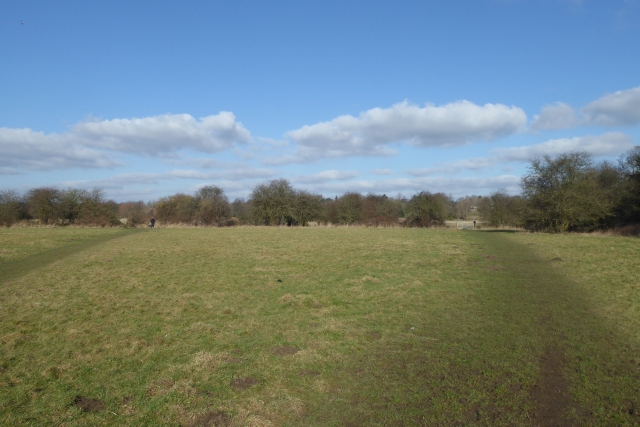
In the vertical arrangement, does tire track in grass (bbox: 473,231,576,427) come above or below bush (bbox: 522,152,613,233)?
below

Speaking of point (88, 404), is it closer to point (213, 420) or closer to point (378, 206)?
point (213, 420)

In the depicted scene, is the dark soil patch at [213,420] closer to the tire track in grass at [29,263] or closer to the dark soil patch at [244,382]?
the dark soil patch at [244,382]

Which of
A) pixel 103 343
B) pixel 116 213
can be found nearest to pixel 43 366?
pixel 103 343

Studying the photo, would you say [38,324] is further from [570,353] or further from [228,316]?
[570,353]

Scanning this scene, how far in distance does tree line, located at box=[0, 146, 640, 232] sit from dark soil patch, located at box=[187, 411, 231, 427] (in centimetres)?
3726

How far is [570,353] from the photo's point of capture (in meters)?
7.02

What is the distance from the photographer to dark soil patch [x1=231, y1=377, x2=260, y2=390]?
5777 mm

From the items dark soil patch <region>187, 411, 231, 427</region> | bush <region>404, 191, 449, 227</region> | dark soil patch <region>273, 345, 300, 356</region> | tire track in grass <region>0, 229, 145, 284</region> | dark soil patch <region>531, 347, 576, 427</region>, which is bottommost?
dark soil patch <region>531, 347, 576, 427</region>


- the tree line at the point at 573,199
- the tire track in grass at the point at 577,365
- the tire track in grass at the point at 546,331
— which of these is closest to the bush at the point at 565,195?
the tree line at the point at 573,199

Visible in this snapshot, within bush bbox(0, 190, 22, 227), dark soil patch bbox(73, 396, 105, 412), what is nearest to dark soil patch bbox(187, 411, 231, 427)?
dark soil patch bbox(73, 396, 105, 412)

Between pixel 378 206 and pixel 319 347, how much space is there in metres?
59.0

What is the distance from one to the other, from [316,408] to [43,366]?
4.65m

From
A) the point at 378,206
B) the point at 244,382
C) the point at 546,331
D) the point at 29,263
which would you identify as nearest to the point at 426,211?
the point at 378,206

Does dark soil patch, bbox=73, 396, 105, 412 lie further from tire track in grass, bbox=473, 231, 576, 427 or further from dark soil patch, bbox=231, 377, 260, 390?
tire track in grass, bbox=473, 231, 576, 427
